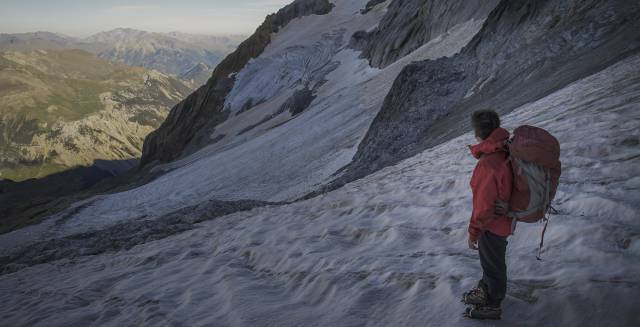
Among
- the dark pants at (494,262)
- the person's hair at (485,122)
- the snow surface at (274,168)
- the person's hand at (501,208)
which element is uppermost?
the person's hair at (485,122)

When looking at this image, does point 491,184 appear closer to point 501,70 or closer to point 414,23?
point 501,70

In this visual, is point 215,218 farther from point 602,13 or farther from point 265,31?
point 265,31

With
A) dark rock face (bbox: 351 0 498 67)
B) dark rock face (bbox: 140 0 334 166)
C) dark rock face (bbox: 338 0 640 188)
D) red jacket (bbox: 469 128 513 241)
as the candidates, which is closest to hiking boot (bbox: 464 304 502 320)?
red jacket (bbox: 469 128 513 241)

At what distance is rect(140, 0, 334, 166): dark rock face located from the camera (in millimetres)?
73812

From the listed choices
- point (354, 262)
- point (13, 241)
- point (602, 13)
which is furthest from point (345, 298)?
point (13, 241)

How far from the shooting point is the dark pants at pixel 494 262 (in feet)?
15.6

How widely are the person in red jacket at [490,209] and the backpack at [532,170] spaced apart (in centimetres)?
9

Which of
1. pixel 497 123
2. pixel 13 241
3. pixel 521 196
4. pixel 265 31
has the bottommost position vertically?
pixel 13 241

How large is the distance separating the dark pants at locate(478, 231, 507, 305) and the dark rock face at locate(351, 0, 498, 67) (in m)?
29.2

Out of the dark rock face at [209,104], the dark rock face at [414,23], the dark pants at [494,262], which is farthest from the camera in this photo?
the dark rock face at [209,104]

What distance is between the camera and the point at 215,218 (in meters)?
15.6

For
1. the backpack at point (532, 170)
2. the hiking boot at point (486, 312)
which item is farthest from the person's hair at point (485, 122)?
the hiking boot at point (486, 312)

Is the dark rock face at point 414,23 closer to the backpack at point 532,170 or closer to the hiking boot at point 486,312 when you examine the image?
the backpack at point 532,170

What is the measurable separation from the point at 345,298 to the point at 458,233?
2275mm
